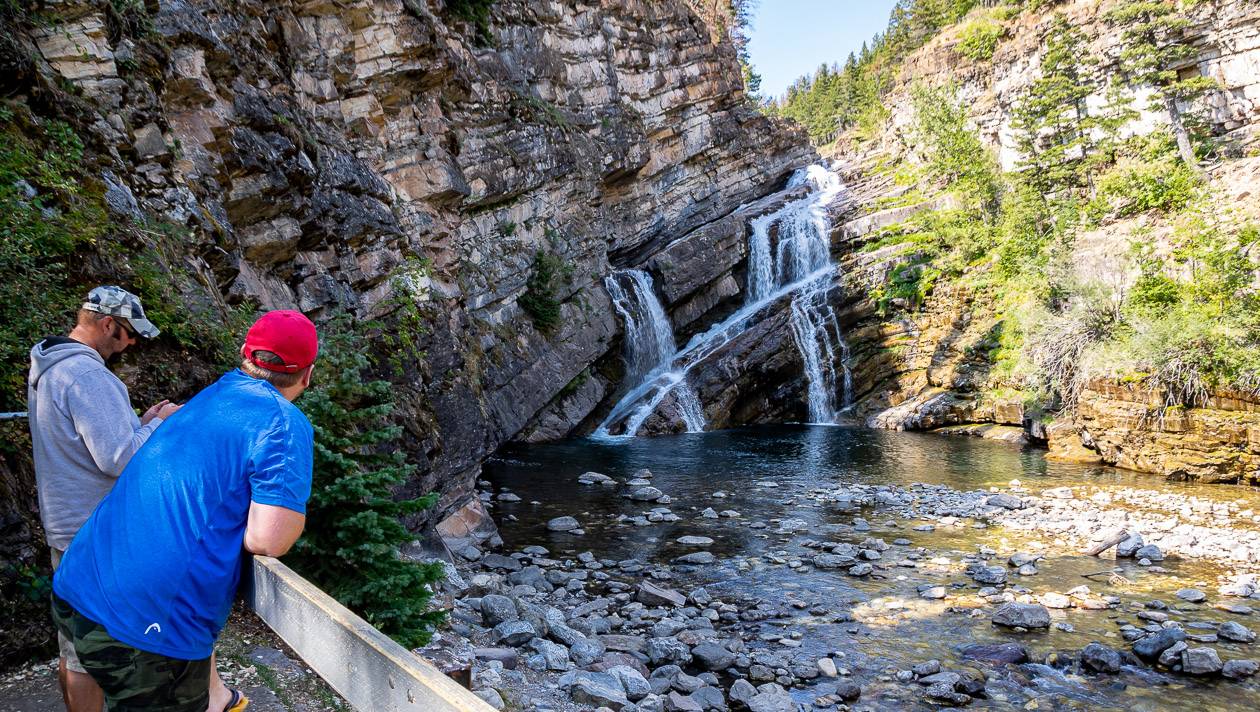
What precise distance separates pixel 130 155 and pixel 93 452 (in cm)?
768

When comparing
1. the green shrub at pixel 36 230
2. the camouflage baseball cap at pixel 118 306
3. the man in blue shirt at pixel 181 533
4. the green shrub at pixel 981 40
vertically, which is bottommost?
the man in blue shirt at pixel 181 533

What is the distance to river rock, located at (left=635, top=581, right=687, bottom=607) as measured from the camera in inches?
425

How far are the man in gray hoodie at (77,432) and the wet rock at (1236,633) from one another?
473 inches

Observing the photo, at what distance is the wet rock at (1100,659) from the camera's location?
28.2ft

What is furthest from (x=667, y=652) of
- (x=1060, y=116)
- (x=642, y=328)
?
(x=1060, y=116)

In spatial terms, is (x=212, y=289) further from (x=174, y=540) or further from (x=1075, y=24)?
(x=1075, y=24)

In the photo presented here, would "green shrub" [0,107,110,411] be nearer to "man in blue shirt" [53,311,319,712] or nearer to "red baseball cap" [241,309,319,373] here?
"man in blue shirt" [53,311,319,712]

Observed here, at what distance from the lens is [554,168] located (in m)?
29.8

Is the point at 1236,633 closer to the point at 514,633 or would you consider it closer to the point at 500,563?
the point at 514,633

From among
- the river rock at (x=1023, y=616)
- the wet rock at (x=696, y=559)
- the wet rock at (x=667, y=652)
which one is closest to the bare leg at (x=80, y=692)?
the wet rock at (x=667, y=652)

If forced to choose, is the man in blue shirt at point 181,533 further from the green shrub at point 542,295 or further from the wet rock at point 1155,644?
the green shrub at point 542,295

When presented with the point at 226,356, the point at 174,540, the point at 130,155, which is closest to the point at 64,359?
the point at 174,540

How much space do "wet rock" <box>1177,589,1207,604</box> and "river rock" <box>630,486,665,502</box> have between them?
10283 millimetres

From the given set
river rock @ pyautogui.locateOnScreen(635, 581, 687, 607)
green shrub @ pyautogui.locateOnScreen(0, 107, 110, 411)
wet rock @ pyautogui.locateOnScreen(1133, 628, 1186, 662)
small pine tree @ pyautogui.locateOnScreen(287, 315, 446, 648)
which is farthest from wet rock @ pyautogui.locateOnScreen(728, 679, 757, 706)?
green shrub @ pyautogui.locateOnScreen(0, 107, 110, 411)
